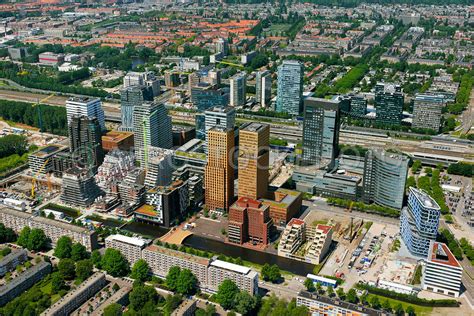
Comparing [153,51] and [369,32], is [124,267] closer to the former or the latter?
[153,51]

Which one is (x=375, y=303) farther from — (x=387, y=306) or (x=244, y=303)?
(x=244, y=303)

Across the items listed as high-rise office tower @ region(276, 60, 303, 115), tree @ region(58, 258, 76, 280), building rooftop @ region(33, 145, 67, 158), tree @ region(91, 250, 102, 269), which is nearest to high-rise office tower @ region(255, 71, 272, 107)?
high-rise office tower @ region(276, 60, 303, 115)

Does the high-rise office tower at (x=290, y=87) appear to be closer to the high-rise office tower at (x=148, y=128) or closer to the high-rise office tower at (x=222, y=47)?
the high-rise office tower at (x=148, y=128)

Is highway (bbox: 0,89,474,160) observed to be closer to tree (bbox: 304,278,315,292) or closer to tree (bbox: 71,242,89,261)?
tree (bbox: 304,278,315,292)

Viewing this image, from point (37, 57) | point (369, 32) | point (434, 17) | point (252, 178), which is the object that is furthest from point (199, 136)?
point (434, 17)

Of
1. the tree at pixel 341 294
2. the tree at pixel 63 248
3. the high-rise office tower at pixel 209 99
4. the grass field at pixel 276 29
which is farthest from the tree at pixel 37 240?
the grass field at pixel 276 29

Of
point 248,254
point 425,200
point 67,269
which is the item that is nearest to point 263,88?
point 248,254

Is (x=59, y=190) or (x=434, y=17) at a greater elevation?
(x=434, y=17)
